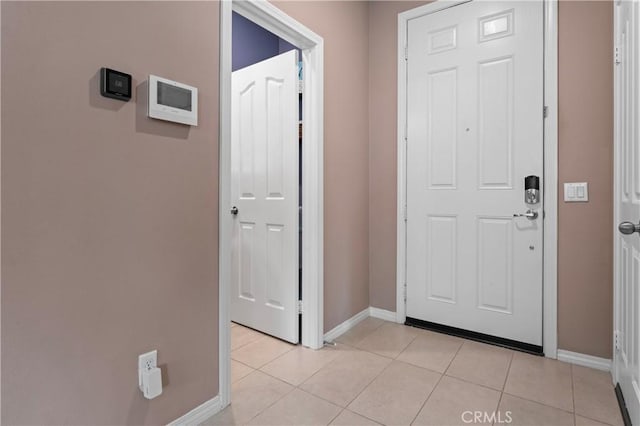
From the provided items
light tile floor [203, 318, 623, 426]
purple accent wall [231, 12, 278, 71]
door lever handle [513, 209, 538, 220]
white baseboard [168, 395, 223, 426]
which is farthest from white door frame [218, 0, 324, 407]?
door lever handle [513, 209, 538, 220]

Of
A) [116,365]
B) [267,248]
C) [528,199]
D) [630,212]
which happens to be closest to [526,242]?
[528,199]

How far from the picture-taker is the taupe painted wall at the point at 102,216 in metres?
1.02

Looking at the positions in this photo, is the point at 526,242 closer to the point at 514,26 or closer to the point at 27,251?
the point at 514,26

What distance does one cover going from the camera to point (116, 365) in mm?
1245

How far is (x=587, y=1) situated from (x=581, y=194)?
1.10m

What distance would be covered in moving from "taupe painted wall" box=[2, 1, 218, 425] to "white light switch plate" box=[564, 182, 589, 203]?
2.00 m

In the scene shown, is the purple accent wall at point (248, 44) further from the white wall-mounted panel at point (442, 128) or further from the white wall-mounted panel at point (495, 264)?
the white wall-mounted panel at point (495, 264)

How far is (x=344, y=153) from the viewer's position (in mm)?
2508

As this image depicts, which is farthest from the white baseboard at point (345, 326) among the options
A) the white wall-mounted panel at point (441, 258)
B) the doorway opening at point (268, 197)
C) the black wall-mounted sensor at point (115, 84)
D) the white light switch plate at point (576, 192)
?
the black wall-mounted sensor at point (115, 84)

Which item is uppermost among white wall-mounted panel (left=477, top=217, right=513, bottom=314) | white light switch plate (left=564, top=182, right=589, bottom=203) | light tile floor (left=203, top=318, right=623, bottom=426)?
white light switch plate (left=564, top=182, right=589, bottom=203)

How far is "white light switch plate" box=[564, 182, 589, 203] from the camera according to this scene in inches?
77.8

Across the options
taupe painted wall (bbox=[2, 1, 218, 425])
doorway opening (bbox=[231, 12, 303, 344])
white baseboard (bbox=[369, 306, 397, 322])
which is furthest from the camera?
white baseboard (bbox=[369, 306, 397, 322])

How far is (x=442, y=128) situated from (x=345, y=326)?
1.61 m

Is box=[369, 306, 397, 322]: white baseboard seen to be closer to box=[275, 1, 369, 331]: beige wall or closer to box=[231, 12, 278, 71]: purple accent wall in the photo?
box=[275, 1, 369, 331]: beige wall
